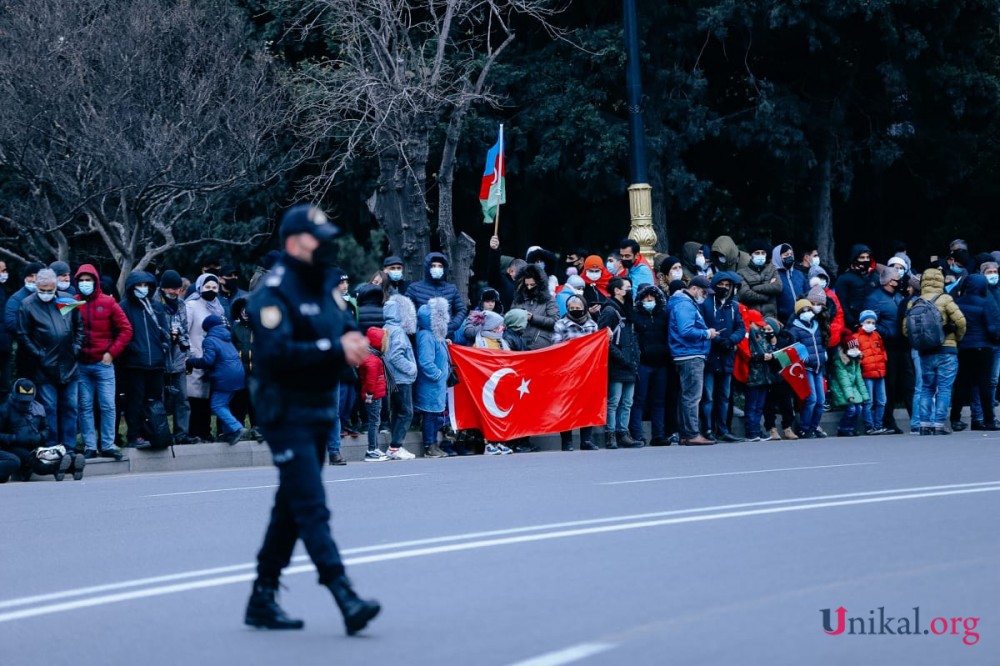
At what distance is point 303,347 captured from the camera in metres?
7.54

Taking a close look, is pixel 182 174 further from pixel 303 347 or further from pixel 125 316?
pixel 303 347

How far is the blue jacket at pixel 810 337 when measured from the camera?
21297 mm

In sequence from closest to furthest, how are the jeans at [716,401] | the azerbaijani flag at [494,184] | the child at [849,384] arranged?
1. the jeans at [716,401]
2. the child at [849,384]
3. the azerbaijani flag at [494,184]

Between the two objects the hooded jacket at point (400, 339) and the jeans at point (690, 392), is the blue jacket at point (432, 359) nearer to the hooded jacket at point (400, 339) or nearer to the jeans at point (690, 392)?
the hooded jacket at point (400, 339)


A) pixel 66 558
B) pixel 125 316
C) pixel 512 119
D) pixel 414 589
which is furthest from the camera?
pixel 512 119

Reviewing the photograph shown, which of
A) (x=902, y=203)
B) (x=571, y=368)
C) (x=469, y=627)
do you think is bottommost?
(x=469, y=627)

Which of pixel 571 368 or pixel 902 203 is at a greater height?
pixel 902 203

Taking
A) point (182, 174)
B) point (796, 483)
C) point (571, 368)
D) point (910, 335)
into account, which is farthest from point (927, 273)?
point (182, 174)

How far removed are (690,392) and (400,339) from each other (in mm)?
3750

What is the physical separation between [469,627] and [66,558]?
12.9ft

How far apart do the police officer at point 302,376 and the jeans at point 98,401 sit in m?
10.5

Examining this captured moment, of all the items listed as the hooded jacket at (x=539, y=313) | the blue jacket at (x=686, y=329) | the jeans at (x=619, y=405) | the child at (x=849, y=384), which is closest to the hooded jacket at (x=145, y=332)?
the hooded jacket at (x=539, y=313)
